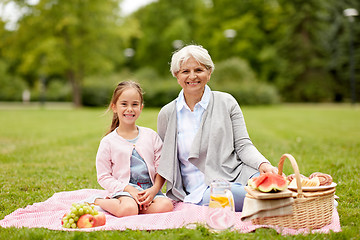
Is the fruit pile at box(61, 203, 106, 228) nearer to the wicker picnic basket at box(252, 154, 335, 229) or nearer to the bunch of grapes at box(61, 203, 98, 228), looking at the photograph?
the bunch of grapes at box(61, 203, 98, 228)

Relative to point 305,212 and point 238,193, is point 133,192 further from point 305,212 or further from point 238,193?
point 305,212

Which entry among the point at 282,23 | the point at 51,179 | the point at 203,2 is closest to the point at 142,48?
the point at 203,2

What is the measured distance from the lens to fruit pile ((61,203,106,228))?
356cm

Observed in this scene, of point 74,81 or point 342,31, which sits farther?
point 342,31

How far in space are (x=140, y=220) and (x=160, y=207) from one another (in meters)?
0.36

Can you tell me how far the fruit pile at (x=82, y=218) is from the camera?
11.7ft

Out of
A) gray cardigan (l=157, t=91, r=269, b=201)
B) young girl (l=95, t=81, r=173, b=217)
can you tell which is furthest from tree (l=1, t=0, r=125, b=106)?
gray cardigan (l=157, t=91, r=269, b=201)

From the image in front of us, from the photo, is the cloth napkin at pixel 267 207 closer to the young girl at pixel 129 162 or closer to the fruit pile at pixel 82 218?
the young girl at pixel 129 162

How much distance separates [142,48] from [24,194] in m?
45.1

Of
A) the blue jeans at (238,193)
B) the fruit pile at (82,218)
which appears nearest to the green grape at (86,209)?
the fruit pile at (82,218)

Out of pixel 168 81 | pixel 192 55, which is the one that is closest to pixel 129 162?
pixel 192 55

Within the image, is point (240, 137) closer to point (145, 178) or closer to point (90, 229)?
point (145, 178)

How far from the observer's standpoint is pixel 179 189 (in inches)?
170

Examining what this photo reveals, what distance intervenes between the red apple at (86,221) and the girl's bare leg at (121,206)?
373mm
